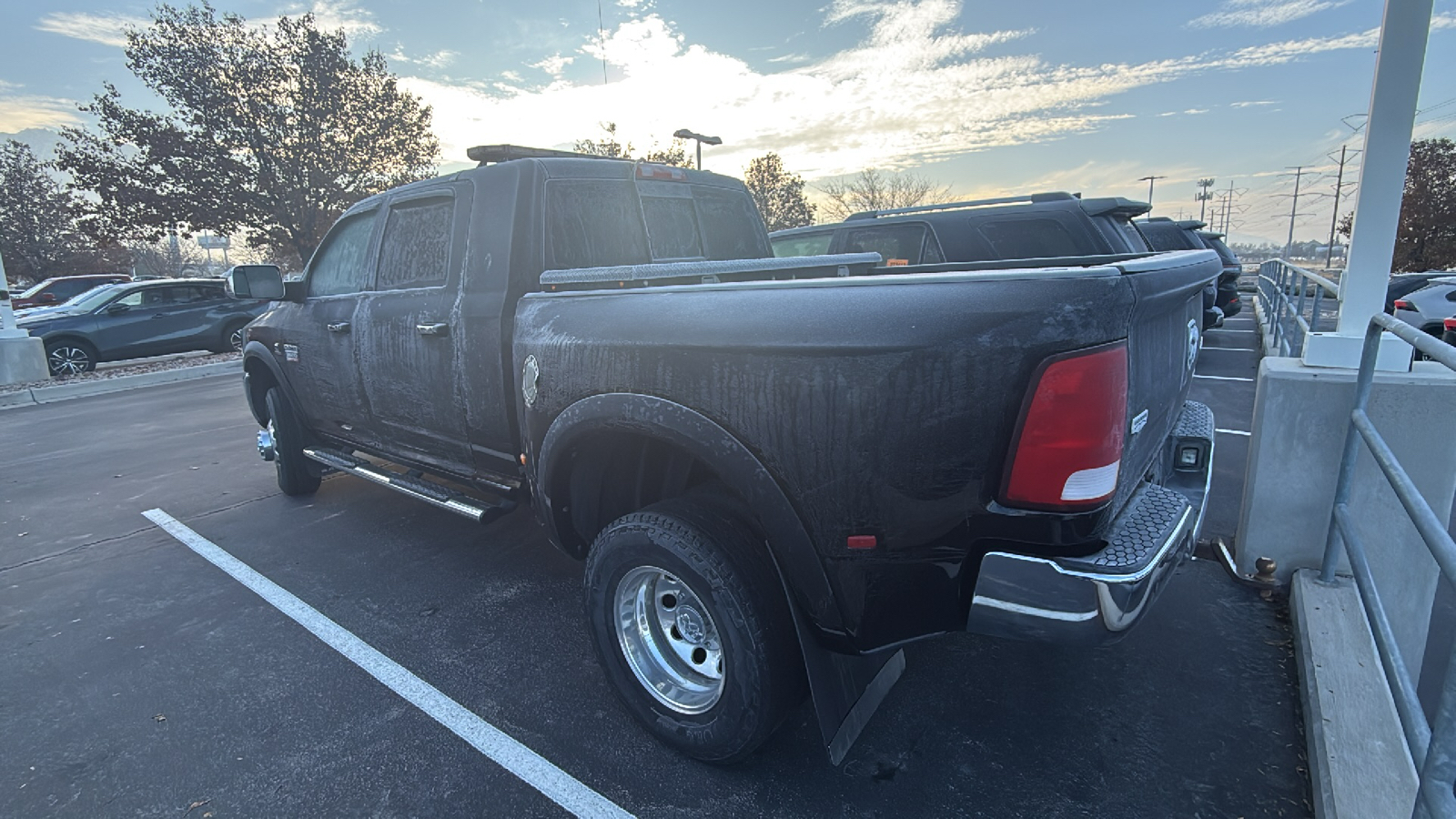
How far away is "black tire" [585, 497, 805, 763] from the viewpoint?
6.83 feet

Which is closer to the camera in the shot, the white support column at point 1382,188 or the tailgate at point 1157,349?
the tailgate at point 1157,349

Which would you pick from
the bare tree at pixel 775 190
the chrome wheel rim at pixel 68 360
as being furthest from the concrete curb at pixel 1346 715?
the bare tree at pixel 775 190

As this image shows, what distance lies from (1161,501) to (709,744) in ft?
5.23

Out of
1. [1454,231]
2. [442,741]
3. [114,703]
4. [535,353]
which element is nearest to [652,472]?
[535,353]

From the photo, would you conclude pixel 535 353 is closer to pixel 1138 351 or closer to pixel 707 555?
pixel 707 555

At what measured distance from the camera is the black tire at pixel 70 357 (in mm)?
12562

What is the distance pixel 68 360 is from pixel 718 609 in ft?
52.9

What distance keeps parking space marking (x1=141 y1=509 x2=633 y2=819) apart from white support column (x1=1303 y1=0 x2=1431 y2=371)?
3.64 metres

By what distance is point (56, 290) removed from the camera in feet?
74.3

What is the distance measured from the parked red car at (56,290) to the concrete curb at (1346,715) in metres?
27.2

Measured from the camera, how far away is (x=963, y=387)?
1683 mm

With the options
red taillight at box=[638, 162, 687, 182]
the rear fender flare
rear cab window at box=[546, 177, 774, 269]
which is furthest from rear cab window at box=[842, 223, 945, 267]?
the rear fender flare

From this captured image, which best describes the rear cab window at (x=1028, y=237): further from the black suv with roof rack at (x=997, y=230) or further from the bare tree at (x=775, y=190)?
the bare tree at (x=775, y=190)

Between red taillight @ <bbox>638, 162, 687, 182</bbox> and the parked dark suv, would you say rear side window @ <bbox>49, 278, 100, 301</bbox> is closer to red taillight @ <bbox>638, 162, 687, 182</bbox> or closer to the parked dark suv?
the parked dark suv
